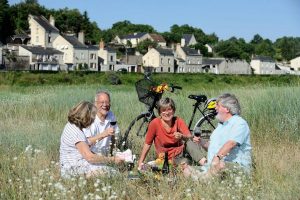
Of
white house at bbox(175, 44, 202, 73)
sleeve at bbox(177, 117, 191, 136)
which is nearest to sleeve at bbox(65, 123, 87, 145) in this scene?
sleeve at bbox(177, 117, 191, 136)

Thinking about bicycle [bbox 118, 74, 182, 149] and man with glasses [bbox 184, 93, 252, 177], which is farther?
bicycle [bbox 118, 74, 182, 149]

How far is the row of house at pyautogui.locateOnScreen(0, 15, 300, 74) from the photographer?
72.1 m

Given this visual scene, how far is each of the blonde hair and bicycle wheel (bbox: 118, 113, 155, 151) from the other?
5.93 ft

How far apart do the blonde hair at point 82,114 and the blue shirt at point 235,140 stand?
135cm

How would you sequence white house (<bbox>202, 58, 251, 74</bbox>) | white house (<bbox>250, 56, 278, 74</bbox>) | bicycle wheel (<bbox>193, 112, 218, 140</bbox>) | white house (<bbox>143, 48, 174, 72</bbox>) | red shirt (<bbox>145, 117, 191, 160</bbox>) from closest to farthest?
red shirt (<bbox>145, 117, 191, 160</bbox>), bicycle wheel (<bbox>193, 112, 218, 140</bbox>), white house (<bbox>143, 48, 174, 72</bbox>), white house (<bbox>202, 58, 251, 74</bbox>), white house (<bbox>250, 56, 278, 74</bbox>)

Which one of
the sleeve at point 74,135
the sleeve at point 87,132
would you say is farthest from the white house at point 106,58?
the sleeve at point 74,135

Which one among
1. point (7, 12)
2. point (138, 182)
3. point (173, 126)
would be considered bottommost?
point (138, 182)

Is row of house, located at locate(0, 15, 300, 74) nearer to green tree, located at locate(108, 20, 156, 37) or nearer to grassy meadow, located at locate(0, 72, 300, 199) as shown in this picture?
green tree, located at locate(108, 20, 156, 37)

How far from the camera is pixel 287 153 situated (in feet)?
21.6

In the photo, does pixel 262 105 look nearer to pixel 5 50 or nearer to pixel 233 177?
pixel 233 177

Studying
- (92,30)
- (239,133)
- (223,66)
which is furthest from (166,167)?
(92,30)

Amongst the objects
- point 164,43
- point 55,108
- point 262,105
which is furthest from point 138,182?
point 164,43

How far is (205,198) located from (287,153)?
8.18 ft

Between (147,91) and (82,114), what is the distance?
257 centimetres
